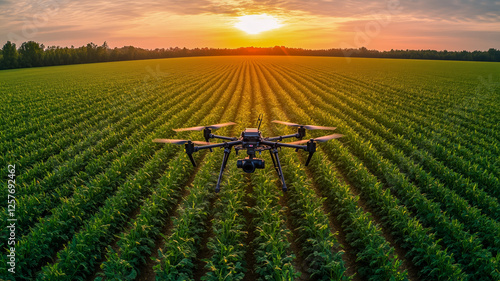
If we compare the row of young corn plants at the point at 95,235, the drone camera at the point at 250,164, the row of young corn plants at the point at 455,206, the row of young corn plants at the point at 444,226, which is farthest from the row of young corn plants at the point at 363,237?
the row of young corn plants at the point at 95,235

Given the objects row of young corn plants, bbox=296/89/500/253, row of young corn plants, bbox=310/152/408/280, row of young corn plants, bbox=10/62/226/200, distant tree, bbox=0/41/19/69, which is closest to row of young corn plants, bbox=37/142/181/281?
row of young corn plants, bbox=10/62/226/200

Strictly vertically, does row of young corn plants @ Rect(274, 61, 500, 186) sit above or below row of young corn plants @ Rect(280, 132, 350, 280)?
above

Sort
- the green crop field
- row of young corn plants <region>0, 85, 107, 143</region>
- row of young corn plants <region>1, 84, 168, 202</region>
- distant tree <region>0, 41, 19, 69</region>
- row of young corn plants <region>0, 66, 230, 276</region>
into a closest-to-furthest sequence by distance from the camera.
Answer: the green crop field < row of young corn plants <region>0, 66, 230, 276</region> < row of young corn plants <region>1, 84, 168, 202</region> < row of young corn plants <region>0, 85, 107, 143</region> < distant tree <region>0, 41, 19, 69</region>

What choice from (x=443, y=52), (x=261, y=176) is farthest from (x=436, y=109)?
(x=443, y=52)

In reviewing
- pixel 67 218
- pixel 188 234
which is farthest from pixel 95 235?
pixel 188 234

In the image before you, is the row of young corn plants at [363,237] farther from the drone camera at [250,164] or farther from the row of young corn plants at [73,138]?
the row of young corn plants at [73,138]

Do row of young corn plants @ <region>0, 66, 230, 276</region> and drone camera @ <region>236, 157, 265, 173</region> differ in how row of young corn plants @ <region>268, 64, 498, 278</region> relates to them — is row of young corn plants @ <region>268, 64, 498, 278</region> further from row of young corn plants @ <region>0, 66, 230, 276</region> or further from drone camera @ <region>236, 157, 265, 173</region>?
row of young corn plants @ <region>0, 66, 230, 276</region>

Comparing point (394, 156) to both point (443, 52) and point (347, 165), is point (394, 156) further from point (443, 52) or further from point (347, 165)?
point (443, 52)
